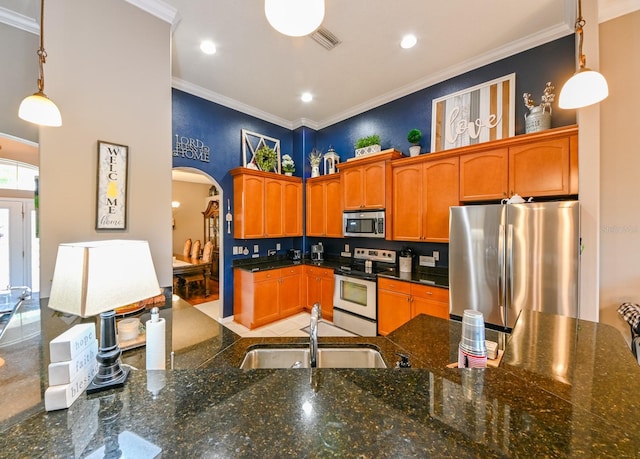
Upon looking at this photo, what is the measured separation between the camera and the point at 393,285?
3.18m

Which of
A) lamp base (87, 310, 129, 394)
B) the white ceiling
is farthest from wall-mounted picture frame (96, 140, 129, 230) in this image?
lamp base (87, 310, 129, 394)

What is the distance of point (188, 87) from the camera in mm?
3502

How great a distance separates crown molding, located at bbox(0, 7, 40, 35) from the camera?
210 centimetres

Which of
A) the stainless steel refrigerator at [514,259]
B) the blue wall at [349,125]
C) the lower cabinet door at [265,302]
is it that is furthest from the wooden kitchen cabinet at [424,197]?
the lower cabinet door at [265,302]

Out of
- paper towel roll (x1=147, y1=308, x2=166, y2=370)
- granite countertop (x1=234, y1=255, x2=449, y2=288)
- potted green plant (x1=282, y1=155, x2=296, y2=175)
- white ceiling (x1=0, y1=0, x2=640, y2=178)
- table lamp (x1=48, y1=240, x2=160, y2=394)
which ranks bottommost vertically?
granite countertop (x1=234, y1=255, x2=449, y2=288)

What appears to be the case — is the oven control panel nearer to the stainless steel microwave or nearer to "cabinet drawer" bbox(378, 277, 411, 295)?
the stainless steel microwave

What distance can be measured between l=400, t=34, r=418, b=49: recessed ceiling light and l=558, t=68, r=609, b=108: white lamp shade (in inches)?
63.8

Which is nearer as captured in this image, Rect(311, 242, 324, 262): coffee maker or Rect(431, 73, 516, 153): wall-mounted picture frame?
Rect(431, 73, 516, 153): wall-mounted picture frame

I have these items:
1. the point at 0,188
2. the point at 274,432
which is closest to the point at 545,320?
the point at 274,432

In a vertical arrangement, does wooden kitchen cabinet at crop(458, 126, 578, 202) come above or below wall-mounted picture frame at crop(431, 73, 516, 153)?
below

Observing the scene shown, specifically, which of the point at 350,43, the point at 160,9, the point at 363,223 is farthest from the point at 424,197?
the point at 160,9

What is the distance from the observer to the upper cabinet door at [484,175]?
2.63 meters

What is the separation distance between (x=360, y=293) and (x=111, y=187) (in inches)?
119

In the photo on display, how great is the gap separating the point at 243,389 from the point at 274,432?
7.5 inches
